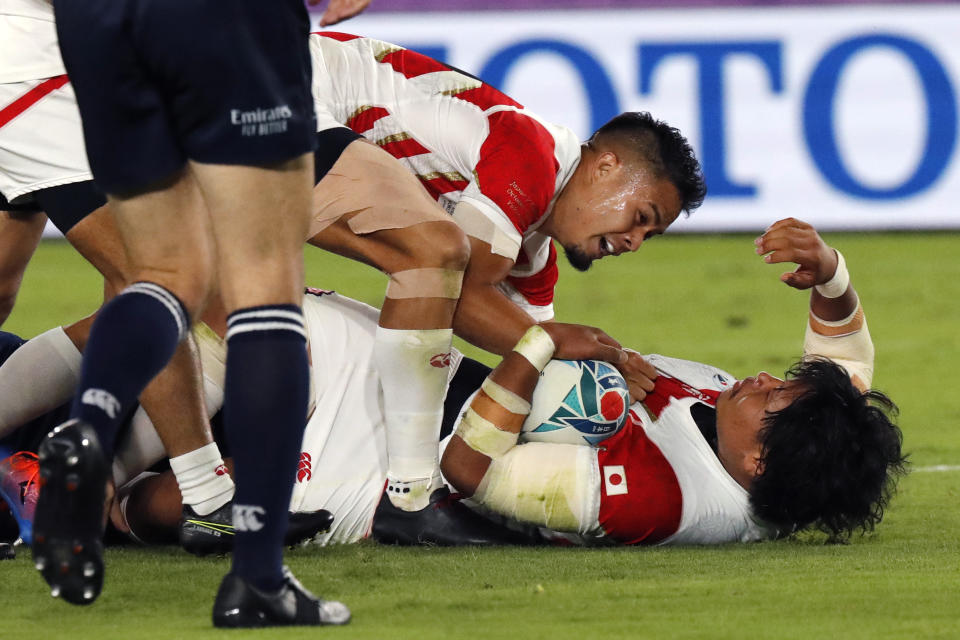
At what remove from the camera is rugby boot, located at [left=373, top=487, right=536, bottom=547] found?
3.19 metres

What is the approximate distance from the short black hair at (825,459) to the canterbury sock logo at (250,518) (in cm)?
133

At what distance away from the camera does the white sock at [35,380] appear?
10.5 ft

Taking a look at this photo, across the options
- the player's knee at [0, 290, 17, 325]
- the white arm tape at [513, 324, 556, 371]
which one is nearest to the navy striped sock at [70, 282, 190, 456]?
the white arm tape at [513, 324, 556, 371]

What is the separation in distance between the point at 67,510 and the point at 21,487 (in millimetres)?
1056

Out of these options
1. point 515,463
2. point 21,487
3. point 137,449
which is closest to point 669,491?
point 515,463

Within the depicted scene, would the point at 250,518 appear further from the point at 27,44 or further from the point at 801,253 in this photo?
the point at 801,253

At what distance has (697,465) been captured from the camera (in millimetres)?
3217

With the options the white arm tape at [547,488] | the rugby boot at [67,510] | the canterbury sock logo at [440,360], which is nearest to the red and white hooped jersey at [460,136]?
the canterbury sock logo at [440,360]

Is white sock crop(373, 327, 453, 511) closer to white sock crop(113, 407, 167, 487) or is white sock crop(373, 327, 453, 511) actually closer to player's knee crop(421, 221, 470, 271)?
player's knee crop(421, 221, 470, 271)

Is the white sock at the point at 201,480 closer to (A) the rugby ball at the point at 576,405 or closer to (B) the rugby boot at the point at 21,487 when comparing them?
(B) the rugby boot at the point at 21,487

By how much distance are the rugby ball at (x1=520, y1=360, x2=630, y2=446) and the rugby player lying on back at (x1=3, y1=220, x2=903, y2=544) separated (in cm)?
5

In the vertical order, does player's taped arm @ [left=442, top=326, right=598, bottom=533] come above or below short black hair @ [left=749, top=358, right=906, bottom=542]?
below

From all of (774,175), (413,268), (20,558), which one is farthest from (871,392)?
(774,175)

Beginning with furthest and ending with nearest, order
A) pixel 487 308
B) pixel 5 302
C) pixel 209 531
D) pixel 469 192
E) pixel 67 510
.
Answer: pixel 5 302
pixel 469 192
pixel 487 308
pixel 209 531
pixel 67 510
